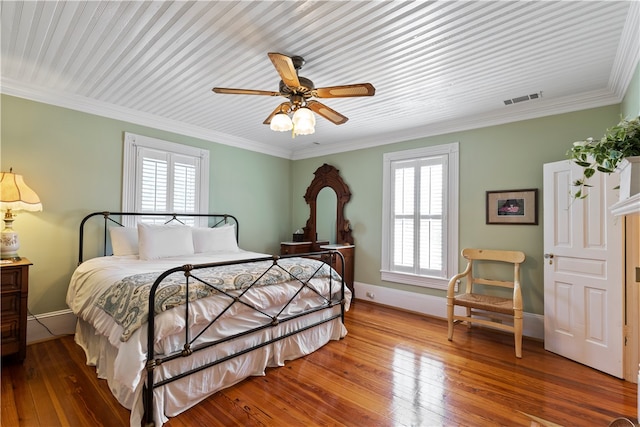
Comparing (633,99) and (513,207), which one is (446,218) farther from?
(633,99)

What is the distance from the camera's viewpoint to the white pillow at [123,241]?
345 centimetres

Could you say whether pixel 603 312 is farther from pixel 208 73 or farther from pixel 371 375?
pixel 208 73

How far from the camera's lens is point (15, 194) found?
2.79 metres

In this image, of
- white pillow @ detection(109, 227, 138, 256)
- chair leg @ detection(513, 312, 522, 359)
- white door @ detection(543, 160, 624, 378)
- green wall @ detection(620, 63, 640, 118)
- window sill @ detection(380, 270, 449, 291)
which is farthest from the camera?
window sill @ detection(380, 270, 449, 291)

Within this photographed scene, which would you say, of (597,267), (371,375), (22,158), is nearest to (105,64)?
(22,158)

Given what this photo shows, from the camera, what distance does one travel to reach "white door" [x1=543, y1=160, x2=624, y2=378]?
2633mm

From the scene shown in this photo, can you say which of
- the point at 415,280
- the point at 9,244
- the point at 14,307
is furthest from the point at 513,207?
the point at 9,244

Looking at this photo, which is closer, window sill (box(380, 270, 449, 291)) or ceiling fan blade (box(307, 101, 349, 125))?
ceiling fan blade (box(307, 101, 349, 125))

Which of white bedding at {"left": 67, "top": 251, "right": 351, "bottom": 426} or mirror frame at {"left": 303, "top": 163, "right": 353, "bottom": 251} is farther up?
mirror frame at {"left": 303, "top": 163, "right": 353, "bottom": 251}

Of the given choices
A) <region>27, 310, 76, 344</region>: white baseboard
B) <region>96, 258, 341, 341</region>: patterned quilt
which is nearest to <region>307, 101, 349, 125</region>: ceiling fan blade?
<region>96, 258, 341, 341</region>: patterned quilt

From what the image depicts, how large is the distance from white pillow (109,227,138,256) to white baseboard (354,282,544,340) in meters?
A: 3.22

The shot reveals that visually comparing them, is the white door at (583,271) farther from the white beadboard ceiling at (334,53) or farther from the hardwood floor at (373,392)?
the white beadboard ceiling at (334,53)

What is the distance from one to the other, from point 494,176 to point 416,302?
6.44ft

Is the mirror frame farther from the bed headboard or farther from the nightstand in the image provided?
the nightstand
